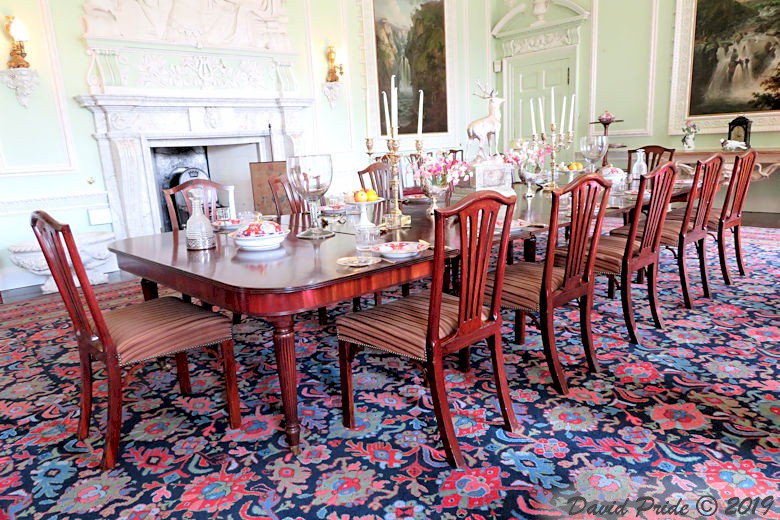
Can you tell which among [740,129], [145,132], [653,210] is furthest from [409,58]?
[653,210]

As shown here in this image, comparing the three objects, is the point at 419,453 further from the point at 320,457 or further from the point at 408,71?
the point at 408,71

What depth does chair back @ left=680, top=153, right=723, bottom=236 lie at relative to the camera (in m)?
3.21

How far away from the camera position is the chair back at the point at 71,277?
70.6 inches

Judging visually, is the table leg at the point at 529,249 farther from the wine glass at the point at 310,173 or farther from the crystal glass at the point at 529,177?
the wine glass at the point at 310,173

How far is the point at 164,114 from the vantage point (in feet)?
17.1

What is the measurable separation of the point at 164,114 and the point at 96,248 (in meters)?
1.47

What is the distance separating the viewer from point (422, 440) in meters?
2.06

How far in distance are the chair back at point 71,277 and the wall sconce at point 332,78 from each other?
191 inches

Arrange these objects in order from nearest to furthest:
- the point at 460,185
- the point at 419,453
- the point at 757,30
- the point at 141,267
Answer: the point at 419,453, the point at 141,267, the point at 460,185, the point at 757,30

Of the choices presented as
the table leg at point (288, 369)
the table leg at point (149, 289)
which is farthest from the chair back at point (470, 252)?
the table leg at point (149, 289)

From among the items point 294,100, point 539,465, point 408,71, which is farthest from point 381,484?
point 408,71

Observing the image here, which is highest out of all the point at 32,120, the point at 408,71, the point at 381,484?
the point at 408,71

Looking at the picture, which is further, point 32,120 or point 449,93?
point 449,93

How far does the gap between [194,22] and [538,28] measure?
15.5 feet
